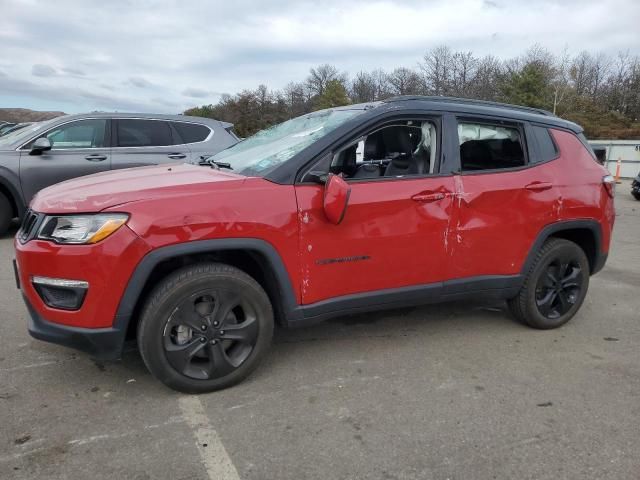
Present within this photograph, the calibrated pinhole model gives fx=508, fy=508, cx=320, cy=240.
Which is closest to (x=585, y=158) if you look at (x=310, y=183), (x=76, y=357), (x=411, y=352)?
(x=411, y=352)

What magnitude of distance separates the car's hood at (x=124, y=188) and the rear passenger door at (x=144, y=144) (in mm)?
4329

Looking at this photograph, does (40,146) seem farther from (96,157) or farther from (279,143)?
(279,143)

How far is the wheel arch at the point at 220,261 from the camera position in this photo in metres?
2.71

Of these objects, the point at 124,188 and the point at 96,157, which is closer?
the point at 124,188

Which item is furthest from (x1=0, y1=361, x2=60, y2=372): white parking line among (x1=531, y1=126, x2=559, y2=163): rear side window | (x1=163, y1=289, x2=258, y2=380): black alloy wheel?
(x1=531, y1=126, x2=559, y2=163): rear side window

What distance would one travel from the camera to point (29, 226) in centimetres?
298

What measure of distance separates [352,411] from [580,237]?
268 centimetres

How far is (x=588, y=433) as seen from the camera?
2.70 metres

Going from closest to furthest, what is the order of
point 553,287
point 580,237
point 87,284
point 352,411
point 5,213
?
point 87,284
point 352,411
point 553,287
point 580,237
point 5,213

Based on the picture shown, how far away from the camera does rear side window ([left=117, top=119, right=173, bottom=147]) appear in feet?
24.9

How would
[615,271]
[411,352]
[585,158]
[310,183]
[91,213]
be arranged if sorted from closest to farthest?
1. [91,213]
2. [310,183]
3. [411,352]
4. [585,158]
5. [615,271]

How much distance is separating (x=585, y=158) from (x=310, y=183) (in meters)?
2.49

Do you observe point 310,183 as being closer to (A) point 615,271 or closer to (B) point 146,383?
(B) point 146,383

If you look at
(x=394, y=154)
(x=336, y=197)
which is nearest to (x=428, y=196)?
(x=336, y=197)
